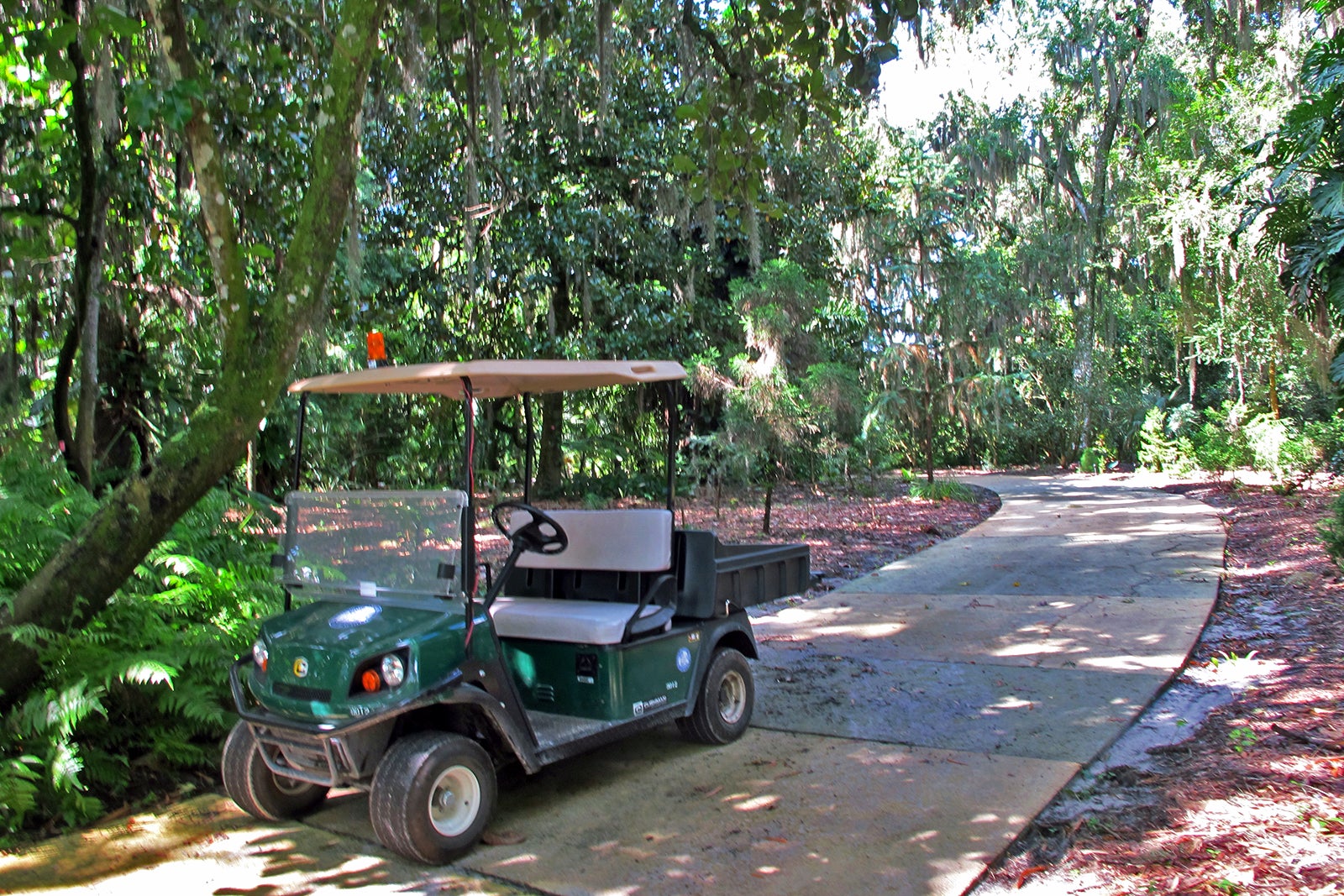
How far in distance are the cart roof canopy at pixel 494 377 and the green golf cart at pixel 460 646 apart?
0.01 metres

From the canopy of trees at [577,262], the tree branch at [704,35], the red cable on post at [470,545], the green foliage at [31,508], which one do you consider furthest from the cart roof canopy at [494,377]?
the tree branch at [704,35]

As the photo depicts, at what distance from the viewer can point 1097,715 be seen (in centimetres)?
516

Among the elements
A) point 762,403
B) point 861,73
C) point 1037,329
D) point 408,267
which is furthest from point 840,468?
point 1037,329

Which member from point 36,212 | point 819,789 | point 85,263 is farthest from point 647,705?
point 36,212

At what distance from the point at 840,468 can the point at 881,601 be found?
8174mm

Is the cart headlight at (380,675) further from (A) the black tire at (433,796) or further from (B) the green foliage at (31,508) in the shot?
(B) the green foliage at (31,508)

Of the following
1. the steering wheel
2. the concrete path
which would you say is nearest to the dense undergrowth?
the concrete path

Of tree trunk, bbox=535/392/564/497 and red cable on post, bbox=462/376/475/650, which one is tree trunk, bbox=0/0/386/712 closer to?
red cable on post, bbox=462/376/475/650

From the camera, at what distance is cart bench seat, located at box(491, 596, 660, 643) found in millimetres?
4359

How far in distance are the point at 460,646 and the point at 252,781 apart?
1055mm

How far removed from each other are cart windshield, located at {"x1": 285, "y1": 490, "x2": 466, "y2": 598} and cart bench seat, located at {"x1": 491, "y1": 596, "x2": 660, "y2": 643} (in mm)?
399

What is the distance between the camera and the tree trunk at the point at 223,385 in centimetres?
447

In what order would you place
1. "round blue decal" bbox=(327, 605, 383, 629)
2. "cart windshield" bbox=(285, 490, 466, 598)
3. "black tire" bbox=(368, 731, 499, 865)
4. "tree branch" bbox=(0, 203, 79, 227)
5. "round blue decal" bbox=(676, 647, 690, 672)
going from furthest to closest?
"tree branch" bbox=(0, 203, 79, 227) → "round blue decal" bbox=(676, 647, 690, 672) → "cart windshield" bbox=(285, 490, 466, 598) → "round blue decal" bbox=(327, 605, 383, 629) → "black tire" bbox=(368, 731, 499, 865)

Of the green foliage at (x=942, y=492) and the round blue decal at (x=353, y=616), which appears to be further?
the green foliage at (x=942, y=492)
